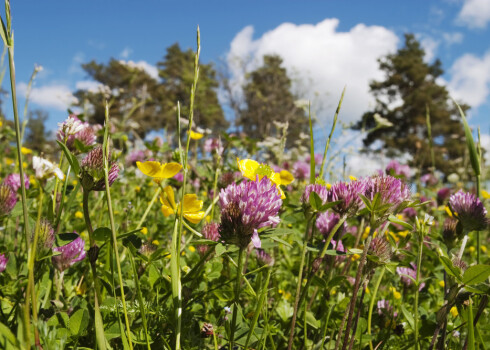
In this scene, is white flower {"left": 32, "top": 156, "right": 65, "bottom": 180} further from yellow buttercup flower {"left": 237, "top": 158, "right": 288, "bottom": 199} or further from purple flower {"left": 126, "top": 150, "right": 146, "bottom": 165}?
purple flower {"left": 126, "top": 150, "right": 146, "bottom": 165}

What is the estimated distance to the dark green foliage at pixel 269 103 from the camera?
24.1m

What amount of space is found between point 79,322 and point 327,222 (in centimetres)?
85

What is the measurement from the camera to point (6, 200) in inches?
38.3

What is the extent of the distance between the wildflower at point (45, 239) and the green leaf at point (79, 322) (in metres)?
0.16

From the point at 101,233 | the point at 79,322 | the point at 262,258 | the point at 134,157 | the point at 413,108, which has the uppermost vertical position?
the point at 413,108

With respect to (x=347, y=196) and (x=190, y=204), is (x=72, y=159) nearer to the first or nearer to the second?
(x=190, y=204)

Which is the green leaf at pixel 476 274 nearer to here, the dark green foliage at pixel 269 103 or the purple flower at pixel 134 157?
the purple flower at pixel 134 157

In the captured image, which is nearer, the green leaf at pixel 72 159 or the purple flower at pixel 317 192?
the green leaf at pixel 72 159

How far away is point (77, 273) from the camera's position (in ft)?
4.40

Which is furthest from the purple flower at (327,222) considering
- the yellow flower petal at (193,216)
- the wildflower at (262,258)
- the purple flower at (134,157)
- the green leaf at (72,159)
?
the purple flower at (134,157)

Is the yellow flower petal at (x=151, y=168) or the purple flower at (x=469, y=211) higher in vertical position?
the yellow flower petal at (x=151, y=168)

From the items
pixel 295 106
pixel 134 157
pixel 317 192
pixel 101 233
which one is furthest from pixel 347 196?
pixel 295 106

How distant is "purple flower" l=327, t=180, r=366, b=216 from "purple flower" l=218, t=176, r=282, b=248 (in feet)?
0.85

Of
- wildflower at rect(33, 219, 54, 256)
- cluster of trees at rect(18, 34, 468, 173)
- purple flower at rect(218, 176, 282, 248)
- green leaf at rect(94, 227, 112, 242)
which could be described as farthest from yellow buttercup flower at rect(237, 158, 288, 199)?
cluster of trees at rect(18, 34, 468, 173)
